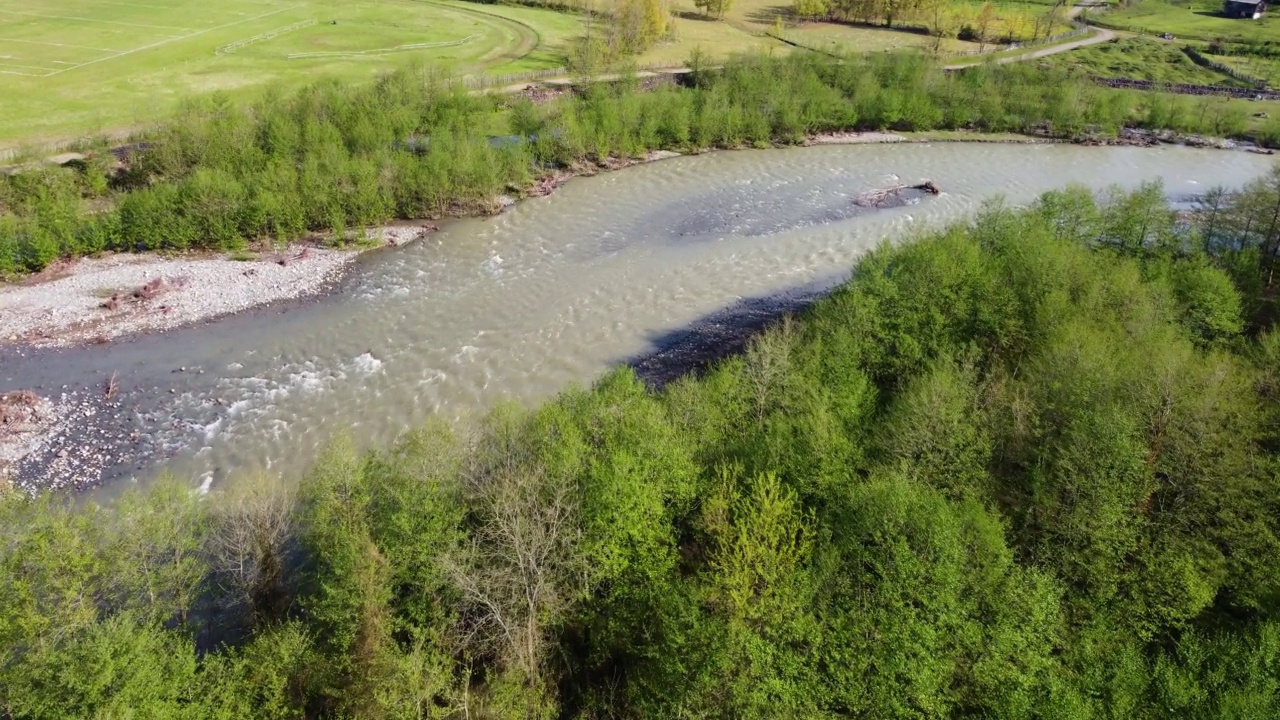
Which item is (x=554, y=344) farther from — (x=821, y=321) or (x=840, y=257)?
(x=840, y=257)

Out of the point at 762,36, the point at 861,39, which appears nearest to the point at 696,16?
the point at 762,36

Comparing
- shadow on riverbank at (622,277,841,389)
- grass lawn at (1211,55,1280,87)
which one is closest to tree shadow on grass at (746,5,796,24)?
grass lawn at (1211,55,1280,87)

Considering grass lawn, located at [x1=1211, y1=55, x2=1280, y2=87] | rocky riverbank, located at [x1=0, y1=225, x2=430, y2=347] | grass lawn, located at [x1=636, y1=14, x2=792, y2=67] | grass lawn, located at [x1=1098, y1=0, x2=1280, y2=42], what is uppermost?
grass lawn, located at [x1=1098, y1=0, x2=1280, y2=42]

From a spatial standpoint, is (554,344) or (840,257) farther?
(840,257)

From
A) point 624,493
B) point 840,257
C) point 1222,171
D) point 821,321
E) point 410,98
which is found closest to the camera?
point 624,493

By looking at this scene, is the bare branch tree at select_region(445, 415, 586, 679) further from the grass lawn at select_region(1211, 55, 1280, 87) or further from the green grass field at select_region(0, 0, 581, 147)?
the grass lawn at select_region(1211, 55, 1280, 87)

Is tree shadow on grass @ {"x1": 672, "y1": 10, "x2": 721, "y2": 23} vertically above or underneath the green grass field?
above

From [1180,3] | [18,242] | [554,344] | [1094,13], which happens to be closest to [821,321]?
[554,344]
